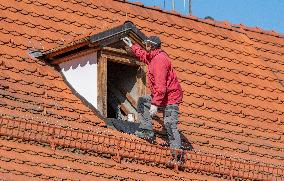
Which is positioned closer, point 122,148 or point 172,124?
point 122,148

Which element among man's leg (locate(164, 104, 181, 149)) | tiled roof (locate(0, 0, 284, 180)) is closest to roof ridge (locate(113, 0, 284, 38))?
tiled roof (locate(0, 0, 284, 180))

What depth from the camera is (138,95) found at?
59.0 feet

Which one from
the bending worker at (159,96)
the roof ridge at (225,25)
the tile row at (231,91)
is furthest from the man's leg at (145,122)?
the roof ridge at (225,25)

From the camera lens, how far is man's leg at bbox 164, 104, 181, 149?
1709cm

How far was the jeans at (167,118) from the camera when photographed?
674 inches

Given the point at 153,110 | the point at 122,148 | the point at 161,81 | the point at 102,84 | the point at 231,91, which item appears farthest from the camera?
the point at 231,91

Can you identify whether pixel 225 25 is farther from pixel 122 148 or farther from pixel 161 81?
pixel 122 148

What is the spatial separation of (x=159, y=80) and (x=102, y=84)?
3.03 ft

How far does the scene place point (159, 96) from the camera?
1703cm

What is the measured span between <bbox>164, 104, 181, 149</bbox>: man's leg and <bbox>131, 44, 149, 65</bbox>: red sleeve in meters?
0.74

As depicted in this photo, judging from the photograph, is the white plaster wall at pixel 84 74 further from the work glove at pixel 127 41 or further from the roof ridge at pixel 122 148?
the roof ridge at pixel 122 148

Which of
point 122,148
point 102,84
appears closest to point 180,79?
point 102,84

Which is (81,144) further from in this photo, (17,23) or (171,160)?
(17,23)

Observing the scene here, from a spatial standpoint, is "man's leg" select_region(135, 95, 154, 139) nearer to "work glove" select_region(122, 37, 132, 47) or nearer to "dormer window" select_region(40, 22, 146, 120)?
"dormer window" select_region(40, 22, 146, 120)
